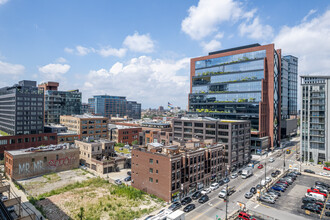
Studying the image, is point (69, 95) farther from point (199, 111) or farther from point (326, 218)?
point (326, 218)

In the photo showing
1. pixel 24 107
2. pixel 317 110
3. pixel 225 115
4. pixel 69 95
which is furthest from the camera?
pixel 69 95

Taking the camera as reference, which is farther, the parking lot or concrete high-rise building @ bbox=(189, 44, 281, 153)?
concrete high-rise building @ bbox=(189, 44, 281, 153)

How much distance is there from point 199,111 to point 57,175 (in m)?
104

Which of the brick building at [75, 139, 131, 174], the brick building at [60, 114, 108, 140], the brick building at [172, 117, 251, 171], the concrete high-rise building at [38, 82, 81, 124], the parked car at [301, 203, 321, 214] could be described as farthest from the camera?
the concrete high-rise building at [38, 82, 81, 124]

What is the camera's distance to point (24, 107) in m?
109

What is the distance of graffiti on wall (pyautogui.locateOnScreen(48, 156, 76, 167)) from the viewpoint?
79.0m

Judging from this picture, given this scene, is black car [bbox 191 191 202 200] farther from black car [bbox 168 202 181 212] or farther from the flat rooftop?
the flat rooftop

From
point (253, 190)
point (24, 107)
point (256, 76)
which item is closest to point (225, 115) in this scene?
point (256, 76)

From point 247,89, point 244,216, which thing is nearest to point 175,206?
point 244,216

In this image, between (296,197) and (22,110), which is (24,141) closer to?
(22,110)

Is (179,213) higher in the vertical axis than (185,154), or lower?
lower

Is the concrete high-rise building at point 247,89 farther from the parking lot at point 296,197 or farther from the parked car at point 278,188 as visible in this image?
the parked car at point 278,188

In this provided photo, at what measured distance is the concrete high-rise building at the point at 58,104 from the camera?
528 ft

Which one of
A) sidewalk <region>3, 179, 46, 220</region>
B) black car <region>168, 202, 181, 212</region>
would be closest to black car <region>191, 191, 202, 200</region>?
black car <region>168, 202, 181, 212</region>
